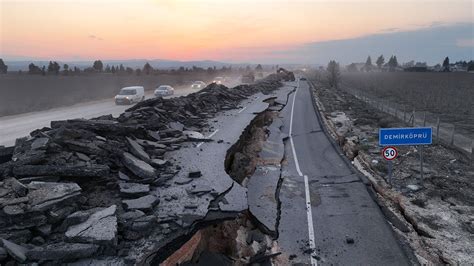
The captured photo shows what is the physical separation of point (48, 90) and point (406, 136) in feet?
135

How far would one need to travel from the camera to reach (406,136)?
11695 mm

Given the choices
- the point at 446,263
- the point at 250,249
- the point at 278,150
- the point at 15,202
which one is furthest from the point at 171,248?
the point at 278,150

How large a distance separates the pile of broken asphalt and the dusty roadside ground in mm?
5282

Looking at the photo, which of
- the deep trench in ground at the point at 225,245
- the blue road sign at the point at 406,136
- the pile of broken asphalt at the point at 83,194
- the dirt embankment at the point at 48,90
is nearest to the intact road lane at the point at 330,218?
the deep trench in ground at the point at 225,245

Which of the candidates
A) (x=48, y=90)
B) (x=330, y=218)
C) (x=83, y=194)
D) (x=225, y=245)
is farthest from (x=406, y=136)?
(x=48, y=90)

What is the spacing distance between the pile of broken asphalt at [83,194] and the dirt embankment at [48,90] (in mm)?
25779

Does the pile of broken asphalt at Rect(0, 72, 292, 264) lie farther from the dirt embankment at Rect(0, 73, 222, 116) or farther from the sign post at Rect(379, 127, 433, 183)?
the dirt embankment at Rect(0, 73, 222, 116)

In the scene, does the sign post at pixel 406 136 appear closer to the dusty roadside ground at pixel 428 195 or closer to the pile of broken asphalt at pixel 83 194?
the dusty roadside ground at pixel 428 195

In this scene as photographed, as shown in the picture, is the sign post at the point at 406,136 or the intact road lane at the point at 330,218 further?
the sign post at the point at 406,136

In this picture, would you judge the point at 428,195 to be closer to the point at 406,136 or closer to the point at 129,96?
the point at 406,136

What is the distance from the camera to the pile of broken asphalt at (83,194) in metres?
5.63

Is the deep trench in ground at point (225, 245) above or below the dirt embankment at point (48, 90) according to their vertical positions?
below

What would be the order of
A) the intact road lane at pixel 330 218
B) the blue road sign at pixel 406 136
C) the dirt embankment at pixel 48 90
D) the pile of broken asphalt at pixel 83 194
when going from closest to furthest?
the pile of broken asphalt at pixel 83 194 < the intact road lane at pixel 330 218 < the blue road sign at pixel 406 136 < the dirt embankment at pixel 48 90

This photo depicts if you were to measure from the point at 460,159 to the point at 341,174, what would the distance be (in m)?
5.92
